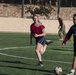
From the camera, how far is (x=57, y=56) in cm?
1766

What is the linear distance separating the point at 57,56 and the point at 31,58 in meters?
1.49

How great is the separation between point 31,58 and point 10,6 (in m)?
37.9

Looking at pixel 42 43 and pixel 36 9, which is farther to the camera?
pixel 36 9

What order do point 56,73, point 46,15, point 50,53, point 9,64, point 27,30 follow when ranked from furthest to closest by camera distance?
point 46,15 → point 27,30 → point 50,53 → point 9,64 → point 56,73

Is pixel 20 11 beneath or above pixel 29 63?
above

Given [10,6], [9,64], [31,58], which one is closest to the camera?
[9,64]

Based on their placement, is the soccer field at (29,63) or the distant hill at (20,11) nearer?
the soccer field at (29,63)

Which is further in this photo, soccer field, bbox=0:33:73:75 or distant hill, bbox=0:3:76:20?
distant hill, bbox=0:3:76:20

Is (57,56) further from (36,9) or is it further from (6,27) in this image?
(36,9)

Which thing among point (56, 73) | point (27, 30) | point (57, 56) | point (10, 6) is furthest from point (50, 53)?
point (10, 6)

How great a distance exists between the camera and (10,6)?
54.1 m

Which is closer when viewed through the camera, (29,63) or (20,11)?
(29,63)

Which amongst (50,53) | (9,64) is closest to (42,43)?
(9,64)

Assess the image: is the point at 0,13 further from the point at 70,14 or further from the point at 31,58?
the point at 31,58
